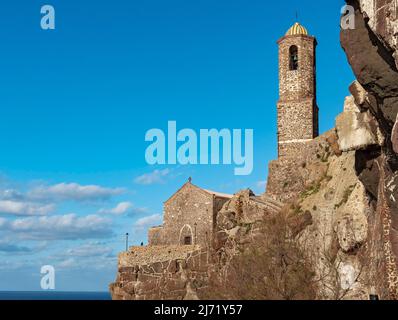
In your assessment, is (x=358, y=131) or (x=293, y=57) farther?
(x=293, y=57)

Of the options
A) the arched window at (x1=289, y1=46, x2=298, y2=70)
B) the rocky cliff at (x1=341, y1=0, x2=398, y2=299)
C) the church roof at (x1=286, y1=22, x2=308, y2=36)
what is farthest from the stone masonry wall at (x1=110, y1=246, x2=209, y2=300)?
the rocky cliff at (x1=341, y1=0, x2=398, y2=299)

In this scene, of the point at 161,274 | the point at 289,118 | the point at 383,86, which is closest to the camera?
the point at 383,86

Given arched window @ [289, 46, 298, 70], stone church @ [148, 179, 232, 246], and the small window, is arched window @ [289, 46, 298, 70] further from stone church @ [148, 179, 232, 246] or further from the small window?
the small window

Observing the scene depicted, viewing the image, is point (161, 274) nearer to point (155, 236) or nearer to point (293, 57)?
point (155, 236)

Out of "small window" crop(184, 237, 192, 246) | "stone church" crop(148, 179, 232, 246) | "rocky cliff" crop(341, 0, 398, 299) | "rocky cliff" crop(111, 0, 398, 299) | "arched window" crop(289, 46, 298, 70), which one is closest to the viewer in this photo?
"rocky cliff" crop(341, 0, 398, 299)

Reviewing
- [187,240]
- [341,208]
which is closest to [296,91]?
[187,240]

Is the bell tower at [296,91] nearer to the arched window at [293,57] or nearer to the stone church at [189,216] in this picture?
the arched window at [293,57]

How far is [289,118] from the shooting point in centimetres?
5709

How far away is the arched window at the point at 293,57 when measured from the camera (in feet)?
190

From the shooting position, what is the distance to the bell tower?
185 feet

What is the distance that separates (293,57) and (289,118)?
18.9 ft

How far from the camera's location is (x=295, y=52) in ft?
191

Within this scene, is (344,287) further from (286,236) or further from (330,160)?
(330,160)
